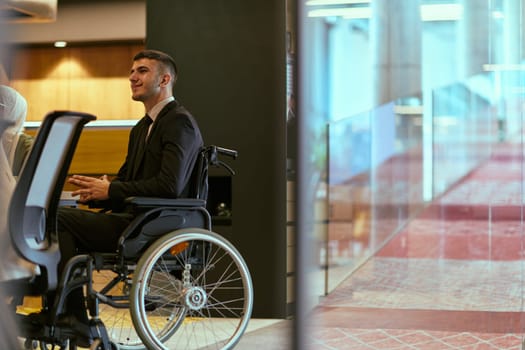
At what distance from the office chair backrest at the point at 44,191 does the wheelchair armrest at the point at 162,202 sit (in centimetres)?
26

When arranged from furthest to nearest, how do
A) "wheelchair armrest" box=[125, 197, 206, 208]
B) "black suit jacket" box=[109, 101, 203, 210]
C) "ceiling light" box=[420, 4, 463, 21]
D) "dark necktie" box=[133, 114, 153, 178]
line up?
"ceiling light" box=[420, 4, 463, 21], "dark necktie" box=[133, 114, 153, 178], "black suit jacket" box=[109, 101, 203, 210], "wheelchair armrest" box=[125, 197, 206, 208]

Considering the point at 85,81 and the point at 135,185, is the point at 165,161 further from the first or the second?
the point at 85,81

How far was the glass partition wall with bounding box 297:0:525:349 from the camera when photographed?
10.1ft

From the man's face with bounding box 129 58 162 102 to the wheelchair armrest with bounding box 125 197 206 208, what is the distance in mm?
435

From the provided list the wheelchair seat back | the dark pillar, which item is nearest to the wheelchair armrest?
the wheelchair seat back

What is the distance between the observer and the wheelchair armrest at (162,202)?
2.18 metres

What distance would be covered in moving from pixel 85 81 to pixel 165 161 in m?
4.53

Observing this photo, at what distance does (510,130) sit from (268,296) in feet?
4.73

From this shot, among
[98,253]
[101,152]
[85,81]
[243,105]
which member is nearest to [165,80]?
[98,253]

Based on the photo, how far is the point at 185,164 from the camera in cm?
235

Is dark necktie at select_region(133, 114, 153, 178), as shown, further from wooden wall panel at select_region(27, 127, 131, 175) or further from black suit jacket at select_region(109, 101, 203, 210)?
wooden wall panel at select_region(27, 127, 131, 175)

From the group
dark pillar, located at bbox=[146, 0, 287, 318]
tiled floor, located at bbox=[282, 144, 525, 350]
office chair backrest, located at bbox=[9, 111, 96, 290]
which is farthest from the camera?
dark pillar, located at bbox=[146, 0, 287, 318]

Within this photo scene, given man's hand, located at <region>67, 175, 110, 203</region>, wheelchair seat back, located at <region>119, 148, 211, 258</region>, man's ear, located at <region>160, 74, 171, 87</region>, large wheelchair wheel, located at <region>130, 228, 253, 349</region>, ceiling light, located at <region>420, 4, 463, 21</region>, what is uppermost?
ceiling light, located at <region>420, 4, 463, 21</region>

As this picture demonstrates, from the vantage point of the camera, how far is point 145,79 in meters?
2.59
